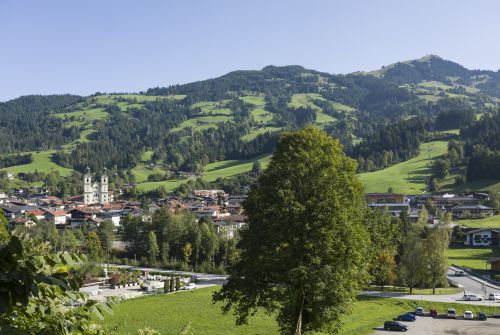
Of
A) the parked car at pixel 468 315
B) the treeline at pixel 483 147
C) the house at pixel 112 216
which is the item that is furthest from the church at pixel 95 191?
the parked car at pixel 468 315

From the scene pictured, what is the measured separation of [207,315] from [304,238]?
2954 cm

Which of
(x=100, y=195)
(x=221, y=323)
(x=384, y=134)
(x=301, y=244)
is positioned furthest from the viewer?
(x=384, y=134)

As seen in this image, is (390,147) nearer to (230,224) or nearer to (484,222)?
(484,222)

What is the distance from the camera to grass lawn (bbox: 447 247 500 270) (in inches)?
2890

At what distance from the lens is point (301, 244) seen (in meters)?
19.3

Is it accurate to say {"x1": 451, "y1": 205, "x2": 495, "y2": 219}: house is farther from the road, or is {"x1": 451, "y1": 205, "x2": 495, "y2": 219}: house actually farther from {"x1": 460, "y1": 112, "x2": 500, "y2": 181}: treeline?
the road

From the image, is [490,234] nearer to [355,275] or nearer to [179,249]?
[179,249]

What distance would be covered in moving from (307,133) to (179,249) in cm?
6506

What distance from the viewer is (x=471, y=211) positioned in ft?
365

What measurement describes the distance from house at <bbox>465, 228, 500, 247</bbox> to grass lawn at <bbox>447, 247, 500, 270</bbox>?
290 centimetres

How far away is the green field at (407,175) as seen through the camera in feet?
465

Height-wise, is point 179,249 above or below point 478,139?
below

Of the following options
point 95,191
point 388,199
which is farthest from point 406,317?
point 95,191

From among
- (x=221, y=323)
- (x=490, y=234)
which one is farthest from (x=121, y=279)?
(x=490, y=234)
